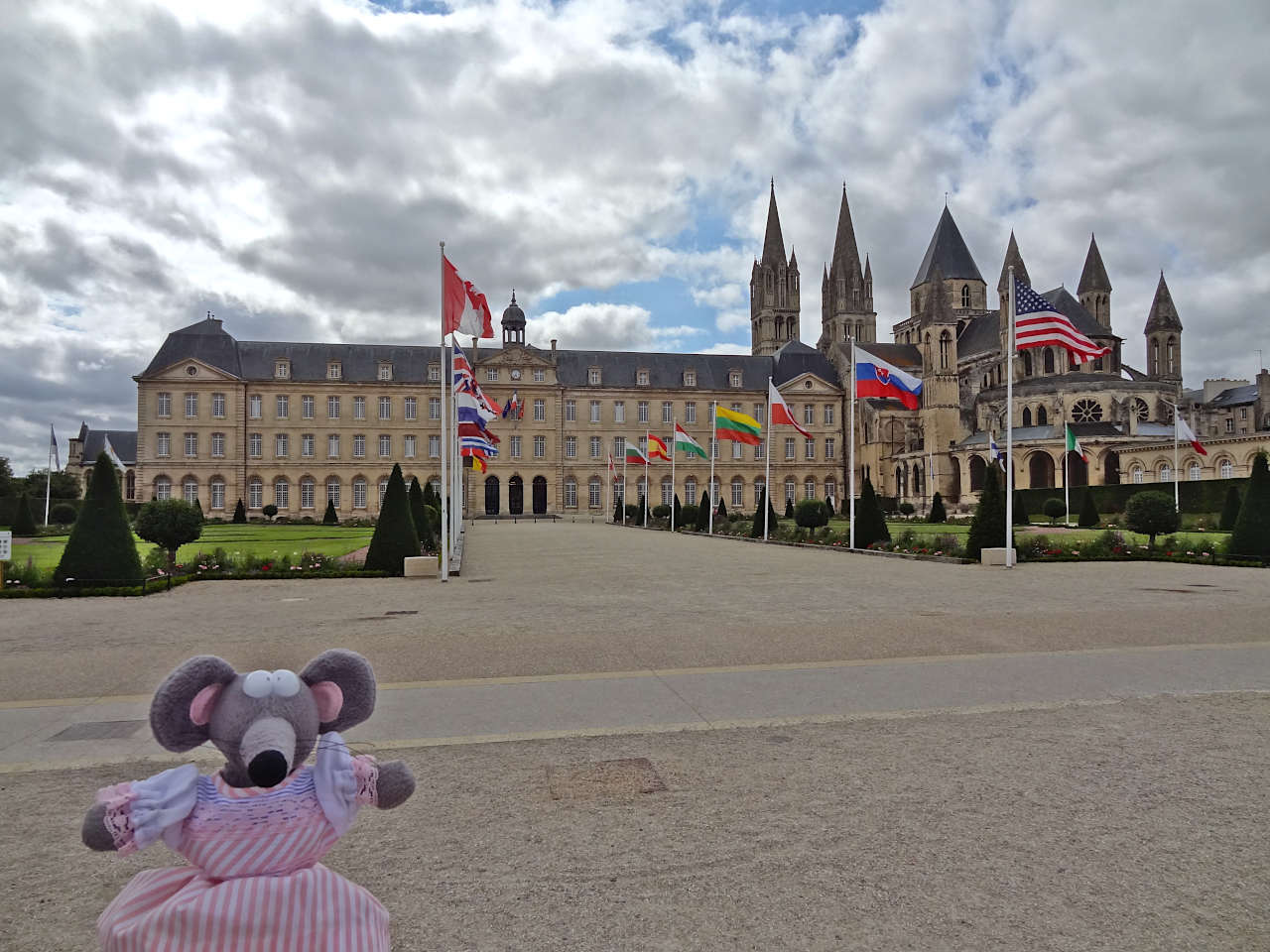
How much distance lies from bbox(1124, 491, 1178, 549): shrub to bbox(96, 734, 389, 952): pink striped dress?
24891mm

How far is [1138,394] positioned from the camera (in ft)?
194

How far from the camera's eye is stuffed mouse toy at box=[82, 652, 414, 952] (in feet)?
6.77

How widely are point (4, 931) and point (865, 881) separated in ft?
9.72

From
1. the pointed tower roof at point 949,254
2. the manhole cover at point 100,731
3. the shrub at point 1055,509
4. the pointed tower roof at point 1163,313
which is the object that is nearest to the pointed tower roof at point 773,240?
the pointed tower roof at point 949,254

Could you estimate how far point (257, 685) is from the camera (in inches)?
87.1

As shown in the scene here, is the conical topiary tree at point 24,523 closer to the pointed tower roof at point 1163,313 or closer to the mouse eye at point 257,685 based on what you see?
the mouse eye at point 257,685

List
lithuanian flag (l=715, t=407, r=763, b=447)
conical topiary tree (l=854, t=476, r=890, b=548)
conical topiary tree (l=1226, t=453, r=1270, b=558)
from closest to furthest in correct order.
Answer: conical topiary tree (l=1226, t=453, r=1270, b=558) → conical topiary tree (l=854, t=476, r=890, b=548) → lithuanian flag (l=715, t=407, r=763, b=447)

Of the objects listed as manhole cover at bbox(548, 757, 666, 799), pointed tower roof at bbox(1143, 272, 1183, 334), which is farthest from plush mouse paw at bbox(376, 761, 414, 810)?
pointed tower roof at bbox(1143, 272, 1183, 334)

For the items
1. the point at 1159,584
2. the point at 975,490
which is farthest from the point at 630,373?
the point at 1159,584

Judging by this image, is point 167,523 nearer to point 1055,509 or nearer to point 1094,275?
point 1055,509

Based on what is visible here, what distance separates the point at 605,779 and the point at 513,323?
67547 mm

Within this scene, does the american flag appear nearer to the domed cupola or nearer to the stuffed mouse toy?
the stuffed mouse toy

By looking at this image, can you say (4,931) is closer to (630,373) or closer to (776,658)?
(776,658)

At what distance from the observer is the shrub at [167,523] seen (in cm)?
1752
